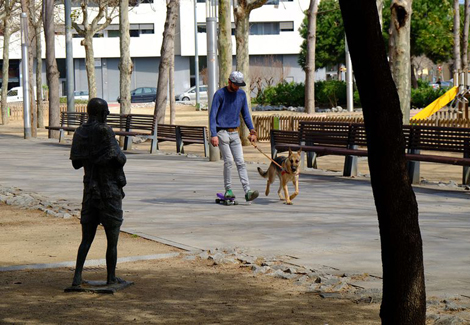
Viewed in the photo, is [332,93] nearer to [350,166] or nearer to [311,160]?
[311,160]

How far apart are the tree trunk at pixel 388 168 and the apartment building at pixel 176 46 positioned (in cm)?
7997

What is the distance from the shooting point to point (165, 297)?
7141 mm

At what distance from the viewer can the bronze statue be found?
7223mm

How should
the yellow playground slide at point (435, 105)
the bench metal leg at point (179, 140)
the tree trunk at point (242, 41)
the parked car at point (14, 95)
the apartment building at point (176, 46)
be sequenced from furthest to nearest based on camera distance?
the apartment building at point (176, 46), the parked car at point (14, 95), the yellow playground slide at point (435, 105), the tree trunk at point (242, 41), the bench metal leg at point (179, 140)

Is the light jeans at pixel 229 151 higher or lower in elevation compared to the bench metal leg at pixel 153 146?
higher

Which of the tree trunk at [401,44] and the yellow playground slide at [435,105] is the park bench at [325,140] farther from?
the yellow playground slide at [435,105]

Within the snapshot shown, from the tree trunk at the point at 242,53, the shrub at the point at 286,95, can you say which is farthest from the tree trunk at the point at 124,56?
the shrub at the point at 286,95

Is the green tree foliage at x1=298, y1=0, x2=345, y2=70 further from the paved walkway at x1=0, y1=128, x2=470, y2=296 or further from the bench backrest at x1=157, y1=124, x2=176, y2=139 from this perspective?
the paved walkway at x1=0, y1=128, x2=470, y2=296

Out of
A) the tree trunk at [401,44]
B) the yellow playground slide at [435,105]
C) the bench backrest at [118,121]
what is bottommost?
Answer: the bench backrest at [118,121]

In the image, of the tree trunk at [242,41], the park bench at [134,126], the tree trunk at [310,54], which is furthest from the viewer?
the tree trunk at [310,54]

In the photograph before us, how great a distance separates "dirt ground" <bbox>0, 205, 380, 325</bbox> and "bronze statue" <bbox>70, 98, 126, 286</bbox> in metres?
0.44

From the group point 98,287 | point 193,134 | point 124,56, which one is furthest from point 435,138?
point 124,56

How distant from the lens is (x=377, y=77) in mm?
5152

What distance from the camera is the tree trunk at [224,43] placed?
896 inches
